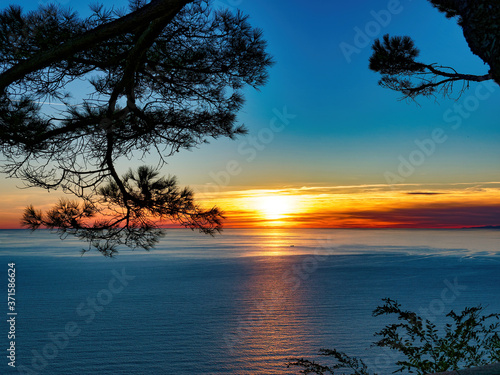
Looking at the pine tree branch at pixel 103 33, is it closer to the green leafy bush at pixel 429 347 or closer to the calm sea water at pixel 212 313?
the green leafy bush at pixel 429 347

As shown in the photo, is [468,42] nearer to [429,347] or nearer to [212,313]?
[429,347]

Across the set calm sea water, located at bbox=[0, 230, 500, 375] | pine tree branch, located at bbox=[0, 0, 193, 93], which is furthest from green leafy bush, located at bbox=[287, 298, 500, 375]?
pine tree branch, located at bbox=[0, 0, 193, 93]

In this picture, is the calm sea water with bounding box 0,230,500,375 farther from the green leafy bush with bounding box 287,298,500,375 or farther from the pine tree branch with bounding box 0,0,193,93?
the pine tree branch with bounding box 0,0,193,93

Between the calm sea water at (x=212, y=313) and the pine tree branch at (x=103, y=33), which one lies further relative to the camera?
the calm sea water at (x=212, y=313)

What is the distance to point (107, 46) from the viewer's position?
5297 millimetres

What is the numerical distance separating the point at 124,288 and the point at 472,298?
866cm

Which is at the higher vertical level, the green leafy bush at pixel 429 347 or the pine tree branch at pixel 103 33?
the pine tree branch at pixel 103 33

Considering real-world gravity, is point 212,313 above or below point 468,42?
below

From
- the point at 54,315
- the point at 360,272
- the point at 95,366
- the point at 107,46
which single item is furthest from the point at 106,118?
the point at 360,272

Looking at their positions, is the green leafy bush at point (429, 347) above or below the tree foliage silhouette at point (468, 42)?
below

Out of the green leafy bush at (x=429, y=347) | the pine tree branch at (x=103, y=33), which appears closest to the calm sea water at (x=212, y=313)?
the green leafy bush at (x=429, y=347)

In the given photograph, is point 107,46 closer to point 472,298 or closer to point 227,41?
point 227,41

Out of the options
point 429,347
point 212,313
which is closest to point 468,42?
point 429,347

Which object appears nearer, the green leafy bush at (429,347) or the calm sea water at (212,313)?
the green leafy bush at (429,347)
